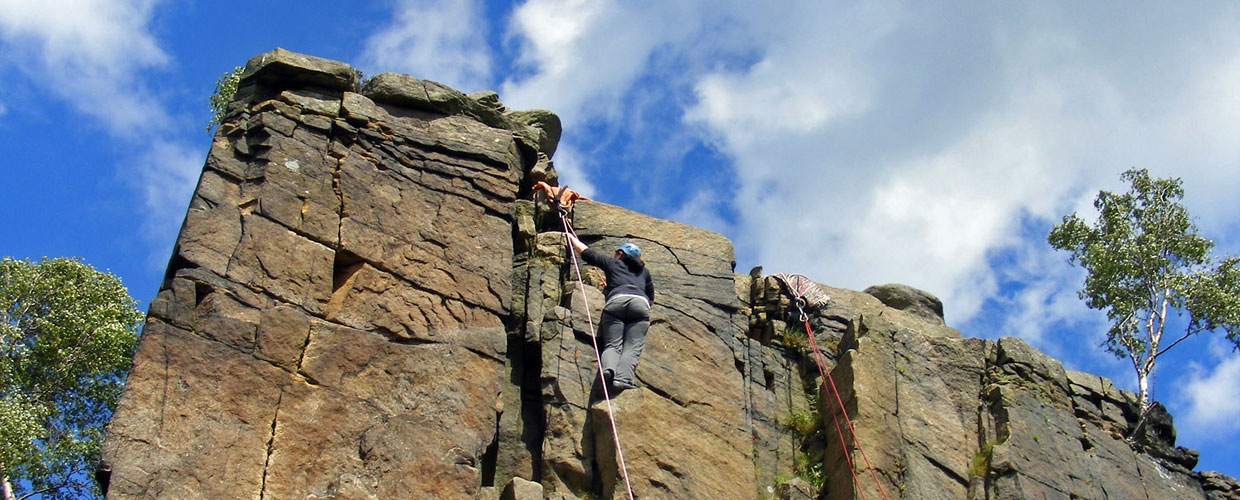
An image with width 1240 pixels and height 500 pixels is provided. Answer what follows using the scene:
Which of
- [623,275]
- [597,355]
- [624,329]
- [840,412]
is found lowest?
[597,355]

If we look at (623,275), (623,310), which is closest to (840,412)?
(623,310)

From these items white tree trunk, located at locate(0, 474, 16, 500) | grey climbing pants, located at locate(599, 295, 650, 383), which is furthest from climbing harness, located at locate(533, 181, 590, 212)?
white tree trunk, located at locate(0, 474, 16, 500)

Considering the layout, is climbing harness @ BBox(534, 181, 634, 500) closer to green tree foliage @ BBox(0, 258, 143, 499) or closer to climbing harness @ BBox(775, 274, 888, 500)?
climbing harness @ BBox(775, 274, 888, 500)

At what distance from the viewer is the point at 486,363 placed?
1541 centimetres

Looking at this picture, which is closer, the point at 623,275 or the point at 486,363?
the point at 486,363

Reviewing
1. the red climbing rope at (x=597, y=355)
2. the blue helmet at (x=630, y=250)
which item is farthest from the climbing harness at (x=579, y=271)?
the blue helmet at (x=630, y=250)

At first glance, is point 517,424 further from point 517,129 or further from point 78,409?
point 78,409

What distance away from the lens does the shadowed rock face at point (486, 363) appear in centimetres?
1352

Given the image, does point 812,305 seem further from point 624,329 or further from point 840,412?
point 624,329

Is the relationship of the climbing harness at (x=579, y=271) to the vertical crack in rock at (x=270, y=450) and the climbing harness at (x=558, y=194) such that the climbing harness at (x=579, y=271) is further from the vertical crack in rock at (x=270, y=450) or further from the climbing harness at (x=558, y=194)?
the vertical crack in rock at (x=270, y=450)

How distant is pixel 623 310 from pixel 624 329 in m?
0.29

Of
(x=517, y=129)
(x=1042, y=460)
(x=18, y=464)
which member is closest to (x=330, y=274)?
(x=517, y=129)

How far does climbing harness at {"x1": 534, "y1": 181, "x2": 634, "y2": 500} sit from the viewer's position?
15219 mm

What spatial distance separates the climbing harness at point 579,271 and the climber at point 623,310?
15 cm
